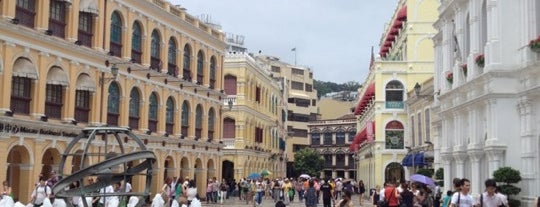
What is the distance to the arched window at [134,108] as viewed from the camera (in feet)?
125

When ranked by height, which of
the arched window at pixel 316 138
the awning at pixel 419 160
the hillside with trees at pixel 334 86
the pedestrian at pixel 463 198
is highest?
the hillside with trees at pixel 334 86

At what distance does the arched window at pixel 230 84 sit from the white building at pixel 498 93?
3312 cm

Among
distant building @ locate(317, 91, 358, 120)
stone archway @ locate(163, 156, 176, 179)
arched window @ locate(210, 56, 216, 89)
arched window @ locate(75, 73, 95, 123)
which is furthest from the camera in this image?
distant building @ locate(317, 91, 358, 120)

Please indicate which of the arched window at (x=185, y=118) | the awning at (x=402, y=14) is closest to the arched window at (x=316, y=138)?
the awning at (x=402, y=14)

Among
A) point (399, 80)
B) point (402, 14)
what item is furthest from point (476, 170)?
point (402, 14)

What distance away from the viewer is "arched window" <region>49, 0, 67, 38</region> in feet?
100

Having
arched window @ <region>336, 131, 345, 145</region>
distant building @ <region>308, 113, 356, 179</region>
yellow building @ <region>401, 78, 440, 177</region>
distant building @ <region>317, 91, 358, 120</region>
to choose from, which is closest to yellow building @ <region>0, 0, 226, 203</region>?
yellow building @ <region>401, 78, 440, 177</region>

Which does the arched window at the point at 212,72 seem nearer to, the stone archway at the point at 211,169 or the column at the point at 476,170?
the stone archway at the point at 211,169

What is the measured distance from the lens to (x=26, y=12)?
2894 cm

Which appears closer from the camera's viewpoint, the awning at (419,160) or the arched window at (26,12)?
the arched window at (26,12)

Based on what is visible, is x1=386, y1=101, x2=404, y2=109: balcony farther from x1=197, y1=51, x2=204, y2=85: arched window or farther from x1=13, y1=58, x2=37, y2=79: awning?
x1=13, y1=58, x2=37, y2=79: awning

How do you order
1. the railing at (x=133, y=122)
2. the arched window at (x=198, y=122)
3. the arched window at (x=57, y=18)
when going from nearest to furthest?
the arched window at (x=57, y=18) < the railing at (x=133, y=122) < the arched window at (x=198, y=122)

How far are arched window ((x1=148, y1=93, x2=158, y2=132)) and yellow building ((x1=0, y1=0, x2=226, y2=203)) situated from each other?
54mm

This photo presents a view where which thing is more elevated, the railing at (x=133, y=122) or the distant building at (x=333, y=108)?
the distant building at (x=333, y=108)
